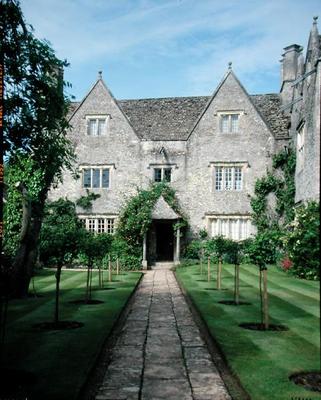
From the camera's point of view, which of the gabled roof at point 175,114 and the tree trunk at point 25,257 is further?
the gabled roof at point 175,114

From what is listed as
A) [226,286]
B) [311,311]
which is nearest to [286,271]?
[226,286]

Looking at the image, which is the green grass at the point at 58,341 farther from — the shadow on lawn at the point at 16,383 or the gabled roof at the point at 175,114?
the gabled roof at the point at 175,114

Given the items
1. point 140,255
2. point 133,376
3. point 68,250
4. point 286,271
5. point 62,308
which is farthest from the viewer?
point 140,255

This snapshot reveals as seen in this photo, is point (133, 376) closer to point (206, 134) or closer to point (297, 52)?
point (206, 134)

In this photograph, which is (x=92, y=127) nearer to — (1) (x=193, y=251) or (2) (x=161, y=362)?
(1) (x=193, y=251)

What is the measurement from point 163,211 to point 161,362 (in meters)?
18.7

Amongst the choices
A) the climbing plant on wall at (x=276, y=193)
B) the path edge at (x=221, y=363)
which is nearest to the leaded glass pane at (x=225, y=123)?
the climbing plant on wall at (x=276, y=193)

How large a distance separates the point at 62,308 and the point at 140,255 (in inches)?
567

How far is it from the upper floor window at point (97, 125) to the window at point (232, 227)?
945 centimetres

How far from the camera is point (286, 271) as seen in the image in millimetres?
20500

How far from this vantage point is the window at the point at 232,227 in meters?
27.1

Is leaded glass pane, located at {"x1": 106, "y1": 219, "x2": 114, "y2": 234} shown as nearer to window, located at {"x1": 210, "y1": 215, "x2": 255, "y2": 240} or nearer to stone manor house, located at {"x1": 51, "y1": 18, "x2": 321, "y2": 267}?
stone manor house, located at {"x1": 51, "y1": 18, "x2": 321, "y2": 267}

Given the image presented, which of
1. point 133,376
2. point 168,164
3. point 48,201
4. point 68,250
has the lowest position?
point 133,376

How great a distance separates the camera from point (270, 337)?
8.50m
